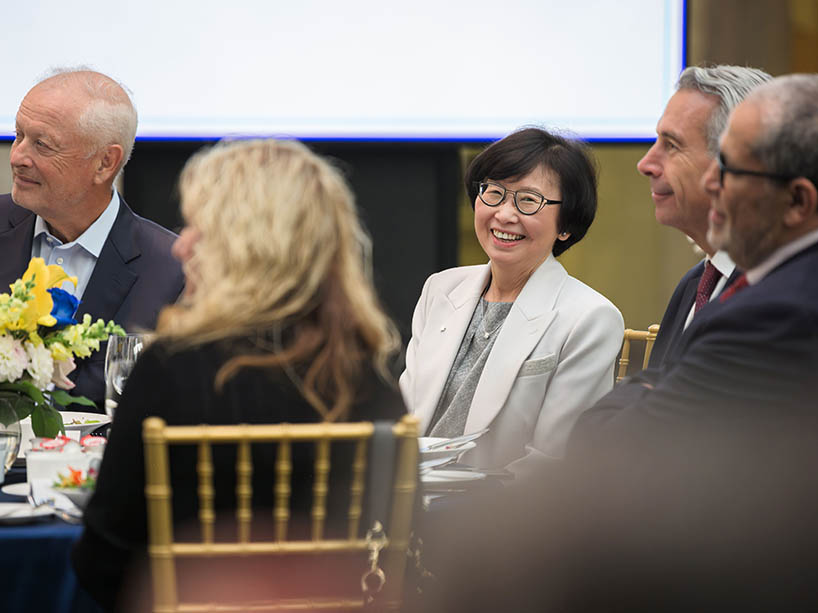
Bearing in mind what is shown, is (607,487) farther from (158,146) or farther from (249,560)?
(158,146)

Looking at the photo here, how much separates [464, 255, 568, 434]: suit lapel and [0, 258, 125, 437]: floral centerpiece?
929 mm

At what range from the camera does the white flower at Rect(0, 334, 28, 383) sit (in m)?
1.55

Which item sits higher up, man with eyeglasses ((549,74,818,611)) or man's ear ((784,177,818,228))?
man's ear ((784,177,818,228))

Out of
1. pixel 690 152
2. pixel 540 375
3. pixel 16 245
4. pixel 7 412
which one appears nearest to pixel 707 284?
pixel 690 152

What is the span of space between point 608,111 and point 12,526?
3081mm

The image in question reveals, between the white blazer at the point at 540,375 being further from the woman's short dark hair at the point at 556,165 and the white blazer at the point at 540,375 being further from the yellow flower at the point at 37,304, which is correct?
the yellow flower at the point at 37,304

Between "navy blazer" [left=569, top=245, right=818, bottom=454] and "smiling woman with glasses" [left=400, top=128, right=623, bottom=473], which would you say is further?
"smiling woman with glasses" [left=400, top=128, right=623, bottom=473]

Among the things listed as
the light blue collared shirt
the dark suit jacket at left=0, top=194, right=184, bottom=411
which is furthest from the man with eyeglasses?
the light blue collared shirt

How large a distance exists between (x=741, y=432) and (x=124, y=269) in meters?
1.71

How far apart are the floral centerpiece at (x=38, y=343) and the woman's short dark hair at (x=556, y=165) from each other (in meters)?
1.18

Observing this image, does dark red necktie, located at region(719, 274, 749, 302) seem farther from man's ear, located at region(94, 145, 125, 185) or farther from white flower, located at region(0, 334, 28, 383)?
man's ear, located at region(94, 145, 125, 185)

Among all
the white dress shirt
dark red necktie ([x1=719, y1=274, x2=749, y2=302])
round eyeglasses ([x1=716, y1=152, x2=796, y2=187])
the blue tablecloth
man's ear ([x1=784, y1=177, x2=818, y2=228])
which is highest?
round eyeglasses ([x1=716, y1=152, x2=796, y2=187])

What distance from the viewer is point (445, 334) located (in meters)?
2.50

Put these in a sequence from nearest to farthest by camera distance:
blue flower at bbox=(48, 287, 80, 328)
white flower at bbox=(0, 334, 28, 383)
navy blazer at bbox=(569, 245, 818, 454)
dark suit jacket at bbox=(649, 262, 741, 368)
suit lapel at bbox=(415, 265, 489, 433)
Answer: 1. navy blazer at bbox=(569, 245, 818, 454)
2. white flower at bbox=(0, 334, 28, 383)
3. blue flower at bbox=(48, 287, 80, 328)
4. dark suit jacket at bbox=(649, 262, 741, 368)
5. suit lapel at bbox=(415, 265, 489, 433)
